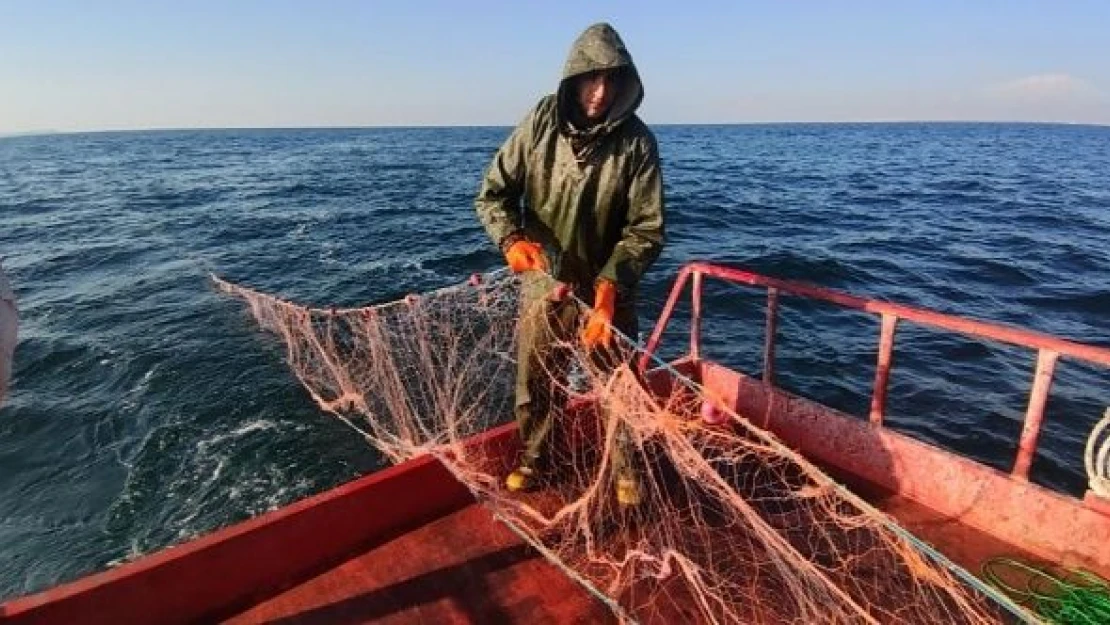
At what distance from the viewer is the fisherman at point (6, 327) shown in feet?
6.17

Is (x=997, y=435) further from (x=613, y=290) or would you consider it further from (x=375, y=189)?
(x=375, y=189)

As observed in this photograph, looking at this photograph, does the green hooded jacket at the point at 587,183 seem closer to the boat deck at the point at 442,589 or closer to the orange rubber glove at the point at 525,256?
the orange rubber glove at the point at 525,256

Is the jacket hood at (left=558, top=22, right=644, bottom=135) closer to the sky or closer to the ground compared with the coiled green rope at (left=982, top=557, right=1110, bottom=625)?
closer to the sky

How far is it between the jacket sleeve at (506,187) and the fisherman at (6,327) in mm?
2345

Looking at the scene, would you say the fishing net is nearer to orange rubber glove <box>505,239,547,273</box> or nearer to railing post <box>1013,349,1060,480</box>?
orange rubber glove <box>505,239,547,273</box>

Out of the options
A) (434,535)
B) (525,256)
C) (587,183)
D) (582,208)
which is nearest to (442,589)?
(434,535)

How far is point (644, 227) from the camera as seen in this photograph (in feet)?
12.4

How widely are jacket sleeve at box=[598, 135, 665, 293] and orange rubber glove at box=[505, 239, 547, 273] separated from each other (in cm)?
37

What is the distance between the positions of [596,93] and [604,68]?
16 cm

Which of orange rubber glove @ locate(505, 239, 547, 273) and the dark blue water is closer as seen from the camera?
orange rubber glove @ locate(505, 239, 547, 273)

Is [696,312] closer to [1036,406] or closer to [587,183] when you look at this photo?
[587,183]

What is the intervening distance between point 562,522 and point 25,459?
750 cm

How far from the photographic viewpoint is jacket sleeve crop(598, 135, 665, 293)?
3748 millimetres

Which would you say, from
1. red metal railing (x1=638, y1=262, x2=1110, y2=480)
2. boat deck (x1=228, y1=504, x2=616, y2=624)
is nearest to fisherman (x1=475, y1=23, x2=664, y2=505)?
red metal railing (x1=638, y1=262, x2=1110, y2=480)
